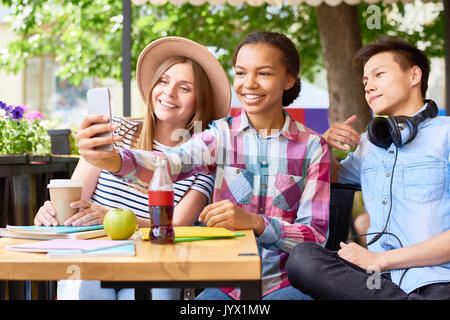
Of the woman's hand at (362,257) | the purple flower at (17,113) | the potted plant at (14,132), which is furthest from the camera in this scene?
the purple flower at (17,113)

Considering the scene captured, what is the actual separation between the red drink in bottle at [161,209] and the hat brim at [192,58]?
1.08 meters

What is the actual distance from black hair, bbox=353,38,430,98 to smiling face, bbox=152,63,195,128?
2.51 ft

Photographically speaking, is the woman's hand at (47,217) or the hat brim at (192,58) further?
the hat brim at (192,58)

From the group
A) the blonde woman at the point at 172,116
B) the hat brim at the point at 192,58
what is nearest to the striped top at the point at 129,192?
the blonde woman at the point at 172,116

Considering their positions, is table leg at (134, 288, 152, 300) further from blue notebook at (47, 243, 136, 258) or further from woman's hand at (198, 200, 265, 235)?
blue notebook at (47, 243, 136, 258)

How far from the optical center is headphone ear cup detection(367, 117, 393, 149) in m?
2.26

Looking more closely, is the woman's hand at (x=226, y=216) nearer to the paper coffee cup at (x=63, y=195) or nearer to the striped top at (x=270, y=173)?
the striped top at (x=270, y=173)

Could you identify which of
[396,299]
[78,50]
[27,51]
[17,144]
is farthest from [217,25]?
[396,299]

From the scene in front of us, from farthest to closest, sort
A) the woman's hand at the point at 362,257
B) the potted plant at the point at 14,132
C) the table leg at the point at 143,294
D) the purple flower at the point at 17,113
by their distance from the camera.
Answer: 1. the purple flower at the point at 17,113
2. the potted plant at the point at 14,132
3. the woman's hand at the point at 362,257
4. the table leg at the point at 143,294

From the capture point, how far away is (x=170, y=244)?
64.1 inches

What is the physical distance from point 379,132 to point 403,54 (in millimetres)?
402

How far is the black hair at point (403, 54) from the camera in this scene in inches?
95.6

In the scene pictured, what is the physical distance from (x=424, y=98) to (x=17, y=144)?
2.50 meters

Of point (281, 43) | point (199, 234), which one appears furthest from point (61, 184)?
point (281, 43)
